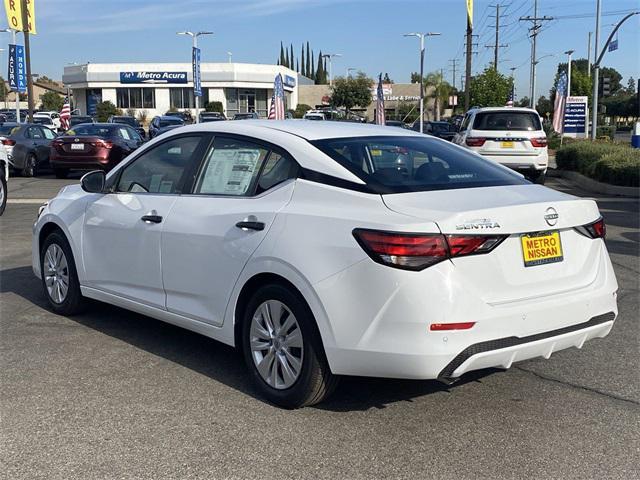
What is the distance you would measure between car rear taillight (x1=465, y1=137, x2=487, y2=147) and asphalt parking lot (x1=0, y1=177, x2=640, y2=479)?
11986 mm

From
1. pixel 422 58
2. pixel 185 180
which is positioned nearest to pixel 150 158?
pixel 185 180

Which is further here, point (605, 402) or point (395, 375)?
point (605, 402)

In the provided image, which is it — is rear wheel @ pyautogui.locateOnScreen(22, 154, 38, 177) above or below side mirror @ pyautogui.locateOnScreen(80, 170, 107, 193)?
below

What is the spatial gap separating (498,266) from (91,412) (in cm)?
242

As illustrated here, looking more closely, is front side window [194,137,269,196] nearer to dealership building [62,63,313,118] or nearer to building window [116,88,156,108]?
dealership building [62,63,313,118]

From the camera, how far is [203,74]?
74.5 metres

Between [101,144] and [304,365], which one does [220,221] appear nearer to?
[304,365]

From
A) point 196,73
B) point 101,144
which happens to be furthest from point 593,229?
point 196,73

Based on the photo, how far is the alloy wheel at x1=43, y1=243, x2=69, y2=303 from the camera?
6176mm

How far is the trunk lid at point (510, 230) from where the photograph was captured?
3721mm

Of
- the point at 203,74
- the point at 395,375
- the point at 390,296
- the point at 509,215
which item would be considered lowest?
the point at 395,375

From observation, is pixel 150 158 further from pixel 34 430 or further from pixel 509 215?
pixel 509 215

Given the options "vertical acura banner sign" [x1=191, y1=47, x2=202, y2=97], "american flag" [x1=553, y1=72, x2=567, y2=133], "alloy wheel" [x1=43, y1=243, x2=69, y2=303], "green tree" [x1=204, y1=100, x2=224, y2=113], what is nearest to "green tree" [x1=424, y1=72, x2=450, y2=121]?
"green tree" [x1=204, y1=100, x2=224, y2=113]

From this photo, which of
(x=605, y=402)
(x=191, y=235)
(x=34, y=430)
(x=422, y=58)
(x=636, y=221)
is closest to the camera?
(x=34, y=430)
